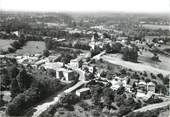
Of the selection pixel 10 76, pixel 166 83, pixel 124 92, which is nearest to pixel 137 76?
pixel 166 83

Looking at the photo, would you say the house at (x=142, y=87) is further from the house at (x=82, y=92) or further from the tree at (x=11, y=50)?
the tree at (x=11, y=50)

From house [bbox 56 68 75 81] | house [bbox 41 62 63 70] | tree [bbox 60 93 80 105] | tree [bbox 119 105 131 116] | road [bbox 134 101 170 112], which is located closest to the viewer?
tree [bbox 119 105 131 116]

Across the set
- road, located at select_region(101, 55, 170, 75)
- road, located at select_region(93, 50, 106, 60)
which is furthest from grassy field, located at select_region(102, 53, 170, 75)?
road, located at select_region(93, 50, 106, 60)

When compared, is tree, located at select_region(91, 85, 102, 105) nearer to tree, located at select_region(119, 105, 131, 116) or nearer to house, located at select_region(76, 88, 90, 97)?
house, located at select_region(76, 88, 90, 97)

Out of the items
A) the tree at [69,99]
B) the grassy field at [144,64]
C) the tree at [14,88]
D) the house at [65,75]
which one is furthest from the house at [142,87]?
the tree at [14,88]

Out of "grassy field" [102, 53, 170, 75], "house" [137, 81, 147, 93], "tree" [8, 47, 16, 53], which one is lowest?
"grassy field" [102, 53, 170, 75]

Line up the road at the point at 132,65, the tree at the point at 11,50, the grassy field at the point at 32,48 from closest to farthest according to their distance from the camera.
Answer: the road at the point at 132,65
the tree at the point at 11,50
the grassy field at the point at 32,48

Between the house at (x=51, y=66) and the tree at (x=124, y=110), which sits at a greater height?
the house at (x=51, y=66)

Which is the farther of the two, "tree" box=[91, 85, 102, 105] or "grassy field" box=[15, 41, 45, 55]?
"grassy field" box=[15, 41, 45, 55]
